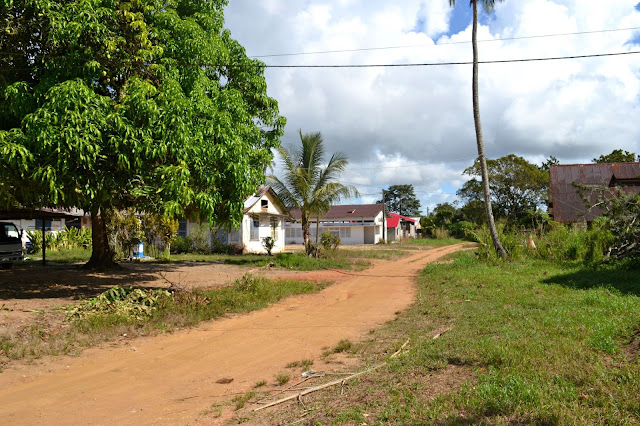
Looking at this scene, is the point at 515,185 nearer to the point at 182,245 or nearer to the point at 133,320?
the point at 182,245

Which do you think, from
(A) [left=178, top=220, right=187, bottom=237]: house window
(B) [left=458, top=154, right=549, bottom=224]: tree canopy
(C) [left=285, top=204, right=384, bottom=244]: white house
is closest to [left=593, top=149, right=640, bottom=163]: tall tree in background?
(B) [left=458, top=154, right=549, bottom=224]: tree canopy

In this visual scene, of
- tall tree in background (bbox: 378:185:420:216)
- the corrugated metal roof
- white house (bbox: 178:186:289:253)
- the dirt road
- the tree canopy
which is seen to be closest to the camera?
the dirt road

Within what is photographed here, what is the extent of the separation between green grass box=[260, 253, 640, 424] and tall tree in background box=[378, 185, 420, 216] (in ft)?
273

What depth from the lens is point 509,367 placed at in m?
4.75

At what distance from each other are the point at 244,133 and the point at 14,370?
6.79 meters

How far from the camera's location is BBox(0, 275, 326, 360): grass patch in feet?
21.9

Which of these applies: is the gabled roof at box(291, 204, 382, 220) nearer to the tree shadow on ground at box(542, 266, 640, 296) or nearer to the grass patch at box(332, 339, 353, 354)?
the tree shadow on ground at box(542, 266, 640, 296)

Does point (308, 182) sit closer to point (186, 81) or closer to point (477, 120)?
point (477, 120)

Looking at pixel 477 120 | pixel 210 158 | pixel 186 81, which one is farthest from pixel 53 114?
pixel 477 120

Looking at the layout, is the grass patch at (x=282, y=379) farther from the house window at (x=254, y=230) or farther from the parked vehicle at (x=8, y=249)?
the house window at (x=254, y=230)

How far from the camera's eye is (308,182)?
22.5 m

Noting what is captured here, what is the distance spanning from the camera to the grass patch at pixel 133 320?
6.66 m

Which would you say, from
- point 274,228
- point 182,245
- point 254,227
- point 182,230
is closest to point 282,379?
point 182,245

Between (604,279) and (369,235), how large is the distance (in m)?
36.8
